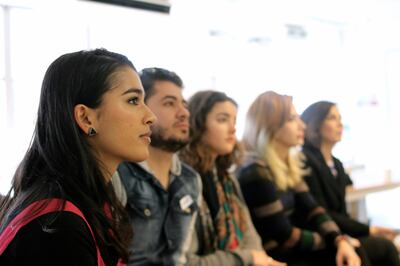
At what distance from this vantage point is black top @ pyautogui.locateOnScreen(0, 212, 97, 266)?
67cm

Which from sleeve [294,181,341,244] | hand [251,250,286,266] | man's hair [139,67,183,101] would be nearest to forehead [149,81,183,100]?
man's hair [139,67,183,101]

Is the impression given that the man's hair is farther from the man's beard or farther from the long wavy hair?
the long wavy hair

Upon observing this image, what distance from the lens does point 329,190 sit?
82.0 inches

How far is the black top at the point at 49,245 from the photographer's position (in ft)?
2.19

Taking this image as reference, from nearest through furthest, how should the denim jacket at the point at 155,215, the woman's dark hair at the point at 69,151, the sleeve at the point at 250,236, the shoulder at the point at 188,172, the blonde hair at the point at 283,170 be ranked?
1. the woman's dark hair at the point at 69,151
2. the denim jacket at the point at 155,215
3. the shoulder at the point at 188,172
4. the sleeve at the point at 250,236
5. the blonde hair at the point at 283,170

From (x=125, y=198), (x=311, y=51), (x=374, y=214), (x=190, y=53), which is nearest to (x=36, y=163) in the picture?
(x=125, y=198)

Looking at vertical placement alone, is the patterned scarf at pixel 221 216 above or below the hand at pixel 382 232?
above

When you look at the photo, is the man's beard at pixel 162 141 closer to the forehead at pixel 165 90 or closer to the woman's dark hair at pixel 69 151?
the forehead at pixel 165 90

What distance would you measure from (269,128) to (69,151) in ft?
3.92

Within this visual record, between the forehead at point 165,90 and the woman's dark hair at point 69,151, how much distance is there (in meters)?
0.52

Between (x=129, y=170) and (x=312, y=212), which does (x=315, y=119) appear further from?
(x=129, y=170)

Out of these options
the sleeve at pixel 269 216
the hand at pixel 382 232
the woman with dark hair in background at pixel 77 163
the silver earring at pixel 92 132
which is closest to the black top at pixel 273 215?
the sleeve at pixel 269 216

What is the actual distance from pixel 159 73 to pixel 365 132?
3.76 metres

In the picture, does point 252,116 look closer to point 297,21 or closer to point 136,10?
point 136,10
